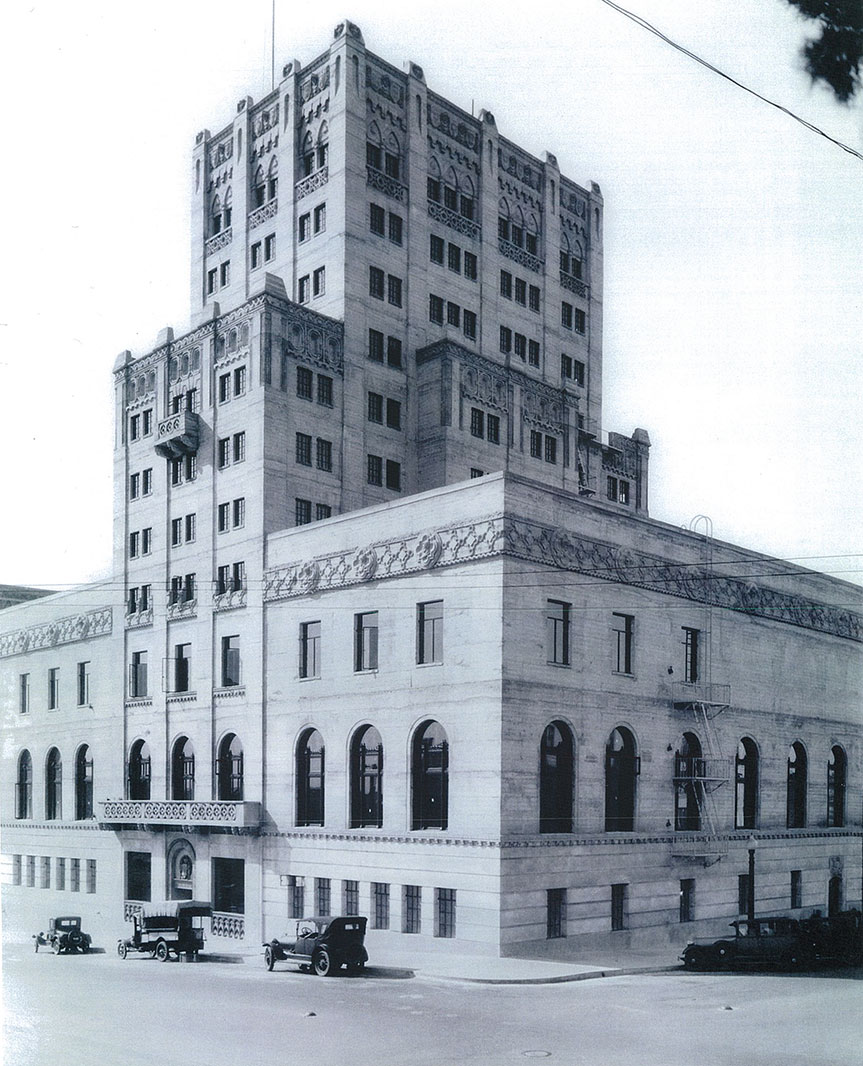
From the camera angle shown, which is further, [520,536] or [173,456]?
[173,456]

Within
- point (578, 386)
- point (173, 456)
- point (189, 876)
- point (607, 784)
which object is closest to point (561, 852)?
point (607, 784)

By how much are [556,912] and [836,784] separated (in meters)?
17.4

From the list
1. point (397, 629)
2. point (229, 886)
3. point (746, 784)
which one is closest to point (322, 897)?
point (229, 886)

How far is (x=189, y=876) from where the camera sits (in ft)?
154

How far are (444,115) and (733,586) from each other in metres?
25.7

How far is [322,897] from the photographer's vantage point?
41562 millimetres

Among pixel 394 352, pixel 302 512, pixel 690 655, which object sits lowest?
pixel 690 655

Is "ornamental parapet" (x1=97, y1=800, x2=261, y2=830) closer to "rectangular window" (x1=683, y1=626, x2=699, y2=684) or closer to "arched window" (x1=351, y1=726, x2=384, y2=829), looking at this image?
"arched window" (x1=351, y1=726, x2=384, y2=829)

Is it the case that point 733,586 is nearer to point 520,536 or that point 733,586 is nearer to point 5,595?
point 520,536

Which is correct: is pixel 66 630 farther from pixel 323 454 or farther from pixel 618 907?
pixel 618 907

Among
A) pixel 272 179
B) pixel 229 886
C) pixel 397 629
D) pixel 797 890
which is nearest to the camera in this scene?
pixel 397 629

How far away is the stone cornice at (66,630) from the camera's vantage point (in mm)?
51531

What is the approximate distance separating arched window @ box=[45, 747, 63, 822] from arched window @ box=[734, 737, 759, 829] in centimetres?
2838

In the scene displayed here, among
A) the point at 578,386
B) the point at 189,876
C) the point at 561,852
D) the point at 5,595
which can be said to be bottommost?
the point at 189,876
